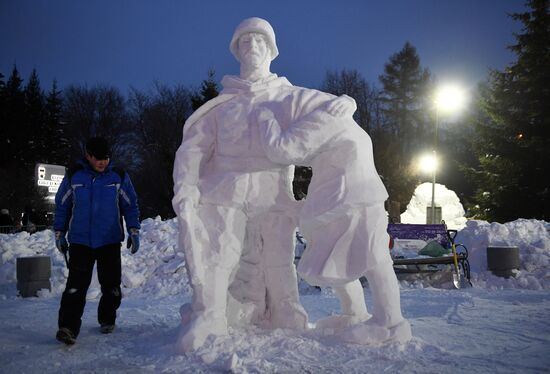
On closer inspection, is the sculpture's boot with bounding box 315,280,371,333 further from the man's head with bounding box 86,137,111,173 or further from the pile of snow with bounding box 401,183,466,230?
the pile of snow with bounding box 401,183,466,230

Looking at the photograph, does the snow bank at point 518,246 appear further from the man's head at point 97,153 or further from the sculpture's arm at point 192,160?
the man's head at point 97,153

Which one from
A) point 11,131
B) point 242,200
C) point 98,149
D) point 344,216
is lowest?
point 344,216

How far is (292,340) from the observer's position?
11.9ft

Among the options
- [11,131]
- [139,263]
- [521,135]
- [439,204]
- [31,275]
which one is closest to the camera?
[31,275]

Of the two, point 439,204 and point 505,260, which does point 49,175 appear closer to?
point 439,204

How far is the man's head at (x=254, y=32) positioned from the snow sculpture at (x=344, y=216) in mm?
756

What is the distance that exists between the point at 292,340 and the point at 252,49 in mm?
2368

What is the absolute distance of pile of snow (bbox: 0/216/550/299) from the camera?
7789mm

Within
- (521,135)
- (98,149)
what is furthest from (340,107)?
(521,135)

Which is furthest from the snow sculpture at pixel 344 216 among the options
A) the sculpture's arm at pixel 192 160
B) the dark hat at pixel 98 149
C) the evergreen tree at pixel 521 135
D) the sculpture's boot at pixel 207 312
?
the evergreen tree at pixel 521 135

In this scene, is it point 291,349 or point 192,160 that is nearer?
point 291,349

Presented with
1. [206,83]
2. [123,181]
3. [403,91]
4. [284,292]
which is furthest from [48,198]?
[403,91]

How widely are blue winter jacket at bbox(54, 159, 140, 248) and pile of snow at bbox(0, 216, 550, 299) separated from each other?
284 cm

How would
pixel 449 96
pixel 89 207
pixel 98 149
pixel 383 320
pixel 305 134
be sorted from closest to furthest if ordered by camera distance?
pixel 383 320
pixel 305 134
pixel 89 207
pixel 98 149
pixel 449 96
